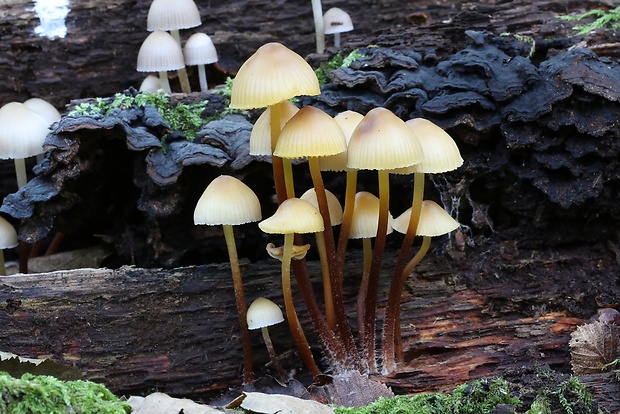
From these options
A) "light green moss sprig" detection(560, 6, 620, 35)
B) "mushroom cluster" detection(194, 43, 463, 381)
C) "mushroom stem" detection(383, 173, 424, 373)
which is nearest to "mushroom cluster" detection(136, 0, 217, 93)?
"mushroom cluster" detection(194, 43, 463, 381)

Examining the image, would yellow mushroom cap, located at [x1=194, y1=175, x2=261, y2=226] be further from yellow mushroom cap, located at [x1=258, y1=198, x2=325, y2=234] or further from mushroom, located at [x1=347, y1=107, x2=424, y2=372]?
mushroom, located at [x1=347, y1=107, x2=424, y2=372]

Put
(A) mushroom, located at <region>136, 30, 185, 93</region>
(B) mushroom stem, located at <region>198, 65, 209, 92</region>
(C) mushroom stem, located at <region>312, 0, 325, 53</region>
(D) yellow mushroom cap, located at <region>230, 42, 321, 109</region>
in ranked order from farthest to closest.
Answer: (C) mushroom stem, located at <region>312, 0, 325, 53</region>
(B) mushroom stem, located at <region>198, 65, 209, 92</region>
(A) mushroom, located at <region>136, 30, 185, 93</region>
(D) yellow mushroom cap, located at <region>230, 42, 321, 109</region>

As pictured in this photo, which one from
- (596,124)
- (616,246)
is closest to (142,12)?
(596,124)

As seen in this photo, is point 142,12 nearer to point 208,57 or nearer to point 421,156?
point 208,57

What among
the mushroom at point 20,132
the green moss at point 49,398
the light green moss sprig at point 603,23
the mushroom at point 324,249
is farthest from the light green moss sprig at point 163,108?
the light green moss sprig at point 603,23

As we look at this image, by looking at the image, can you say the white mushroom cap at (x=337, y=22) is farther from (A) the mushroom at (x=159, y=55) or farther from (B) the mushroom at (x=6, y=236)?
(B) the mushroom at (x=6, y=236)

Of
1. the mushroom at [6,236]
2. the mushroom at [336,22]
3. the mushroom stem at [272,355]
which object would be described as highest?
the mushroom at [336,22]
